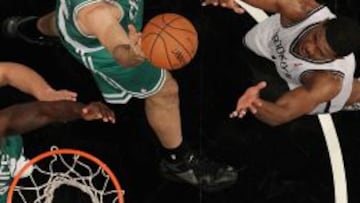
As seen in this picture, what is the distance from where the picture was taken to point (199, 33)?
2088mm

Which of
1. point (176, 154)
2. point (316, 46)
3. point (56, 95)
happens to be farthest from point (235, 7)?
point (56, 95)

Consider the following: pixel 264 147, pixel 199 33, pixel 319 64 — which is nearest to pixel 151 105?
pixel 199 33

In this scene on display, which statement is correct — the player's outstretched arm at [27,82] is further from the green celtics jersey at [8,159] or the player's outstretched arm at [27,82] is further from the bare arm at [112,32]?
the bare arm at [112,32]

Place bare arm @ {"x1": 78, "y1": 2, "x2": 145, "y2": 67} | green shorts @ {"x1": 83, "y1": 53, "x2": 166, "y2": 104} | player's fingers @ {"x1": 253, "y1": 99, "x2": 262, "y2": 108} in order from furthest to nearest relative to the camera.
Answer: green shorts @ {"x1": 83, "y1": 53, "x2": 166, "y2": 104} < player's fingers @ {"x1": 253, "y1": 99, "x2": 262, "y2": 108} < bare arm @ {"x1": 78, "y1": 2, "x2": 145, "y2": 67}

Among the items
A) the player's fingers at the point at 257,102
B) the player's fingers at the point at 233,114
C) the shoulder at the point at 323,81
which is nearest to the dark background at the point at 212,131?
the player's fingers at the point at 233,114

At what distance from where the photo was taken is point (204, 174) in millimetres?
2102

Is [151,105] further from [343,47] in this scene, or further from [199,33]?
[343,47]

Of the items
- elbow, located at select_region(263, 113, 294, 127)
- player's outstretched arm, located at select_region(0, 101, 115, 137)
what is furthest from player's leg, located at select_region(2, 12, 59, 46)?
elbow, located at select_region(263, 113, 294, 127)

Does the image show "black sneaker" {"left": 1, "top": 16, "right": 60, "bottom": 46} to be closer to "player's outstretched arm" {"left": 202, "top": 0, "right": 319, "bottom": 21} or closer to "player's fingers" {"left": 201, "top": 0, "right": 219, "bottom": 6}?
"player's fingers" {"left": 201, "top": 0, "right": 219, "bottom": 6}

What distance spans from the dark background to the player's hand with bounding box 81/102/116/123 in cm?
2

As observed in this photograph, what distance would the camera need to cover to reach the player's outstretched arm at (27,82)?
1951 millimetres

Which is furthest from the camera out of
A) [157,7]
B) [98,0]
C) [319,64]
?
[157,7]

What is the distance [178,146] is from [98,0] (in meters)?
0.61

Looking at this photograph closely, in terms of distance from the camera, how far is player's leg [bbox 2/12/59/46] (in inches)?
78.4
